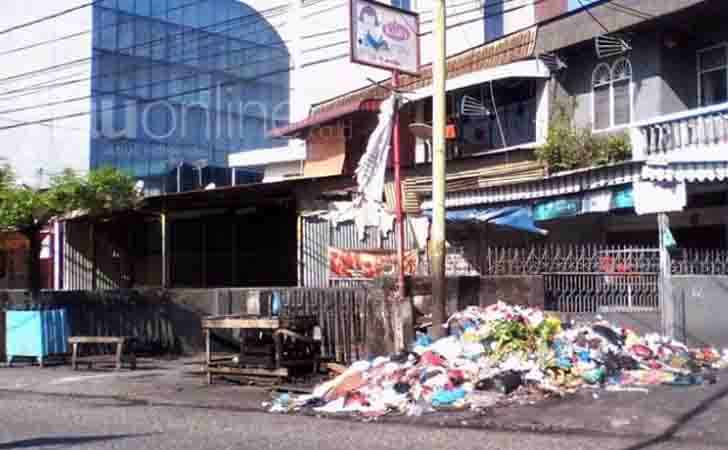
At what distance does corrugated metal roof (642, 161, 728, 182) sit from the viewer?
13.6m

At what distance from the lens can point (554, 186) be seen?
17.0 metres

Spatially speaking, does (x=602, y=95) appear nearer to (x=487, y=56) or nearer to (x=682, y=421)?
(x=487, y=56)

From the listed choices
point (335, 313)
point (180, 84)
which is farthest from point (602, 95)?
point (180, 84)

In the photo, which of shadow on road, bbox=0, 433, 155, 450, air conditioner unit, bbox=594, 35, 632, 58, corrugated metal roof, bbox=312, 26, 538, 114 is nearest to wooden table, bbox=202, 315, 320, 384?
shadow on road, bbox=0, 433, 155, 450

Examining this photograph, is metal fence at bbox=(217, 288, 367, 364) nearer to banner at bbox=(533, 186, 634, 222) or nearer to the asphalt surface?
the asphalt surface

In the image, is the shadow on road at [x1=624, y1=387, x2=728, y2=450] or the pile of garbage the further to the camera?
the pile of garbage

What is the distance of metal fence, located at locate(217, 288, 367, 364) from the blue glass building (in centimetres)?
2727

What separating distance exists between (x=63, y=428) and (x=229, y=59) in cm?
4117

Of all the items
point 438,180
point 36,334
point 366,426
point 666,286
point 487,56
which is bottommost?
point 366,426

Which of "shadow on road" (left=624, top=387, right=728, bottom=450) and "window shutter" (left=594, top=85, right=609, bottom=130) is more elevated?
"window shutter" (left=594, top=85, right=609, bottom=130)

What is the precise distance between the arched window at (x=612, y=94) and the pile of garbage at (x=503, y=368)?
23.3ft

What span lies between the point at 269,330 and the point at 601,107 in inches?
373

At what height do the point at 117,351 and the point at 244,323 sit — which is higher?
the point at 244,323

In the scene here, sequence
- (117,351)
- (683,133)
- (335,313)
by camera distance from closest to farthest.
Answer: (335,313) → (683,133) → (117,351)
